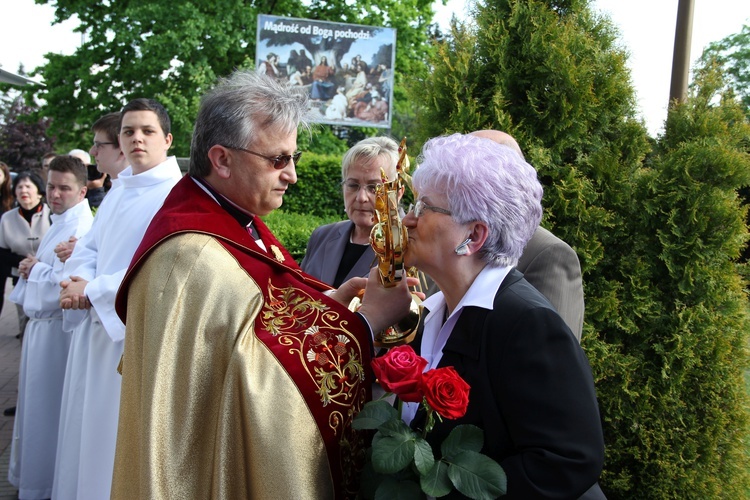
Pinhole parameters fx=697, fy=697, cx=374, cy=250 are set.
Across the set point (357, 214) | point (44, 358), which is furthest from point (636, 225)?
point (44, 358)

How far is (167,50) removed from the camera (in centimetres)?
1795

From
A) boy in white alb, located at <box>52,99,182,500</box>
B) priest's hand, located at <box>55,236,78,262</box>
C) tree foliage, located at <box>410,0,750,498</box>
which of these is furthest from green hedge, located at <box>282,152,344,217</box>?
tree foliage, located at <box>410,0,750,498</box>

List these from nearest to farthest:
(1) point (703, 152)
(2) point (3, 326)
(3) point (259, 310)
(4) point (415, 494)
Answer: (4) point (415, 494), (3) point (259, 310), (1) point (703, 152), (2) point (3, 326)

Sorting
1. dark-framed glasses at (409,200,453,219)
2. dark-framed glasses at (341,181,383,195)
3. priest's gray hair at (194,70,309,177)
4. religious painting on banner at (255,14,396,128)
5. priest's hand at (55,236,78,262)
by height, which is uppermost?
religious painting on banner at (255,14,396,128)

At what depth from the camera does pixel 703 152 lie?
3.64 m

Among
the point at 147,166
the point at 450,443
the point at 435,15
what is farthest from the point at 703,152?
the point at 435,15

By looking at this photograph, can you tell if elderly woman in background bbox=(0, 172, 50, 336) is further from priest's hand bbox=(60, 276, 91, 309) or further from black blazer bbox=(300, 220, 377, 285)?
black blazer bbox=(300, 220, 377, 285)

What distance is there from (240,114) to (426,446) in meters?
1.22

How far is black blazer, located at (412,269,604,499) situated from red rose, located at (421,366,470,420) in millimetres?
173

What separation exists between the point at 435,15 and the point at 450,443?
22.5 metres

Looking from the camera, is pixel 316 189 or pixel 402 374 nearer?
pixel 402 374

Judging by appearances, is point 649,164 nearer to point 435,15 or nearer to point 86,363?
point 86,363

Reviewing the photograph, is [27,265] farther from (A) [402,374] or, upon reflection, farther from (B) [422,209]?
(A) [402,374]

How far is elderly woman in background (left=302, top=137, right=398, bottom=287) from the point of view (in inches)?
144
